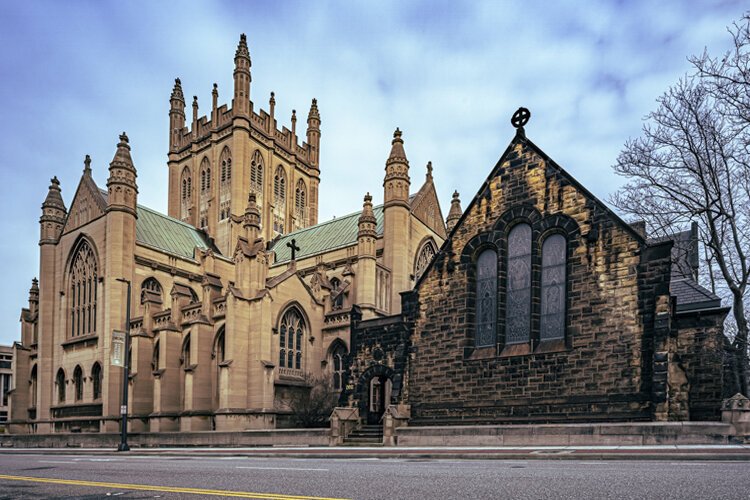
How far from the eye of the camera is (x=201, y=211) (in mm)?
58000

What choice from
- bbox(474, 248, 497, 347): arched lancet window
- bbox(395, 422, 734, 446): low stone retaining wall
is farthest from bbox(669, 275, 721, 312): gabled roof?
bbox(395, 422, 734, 446): low stone retaining wall

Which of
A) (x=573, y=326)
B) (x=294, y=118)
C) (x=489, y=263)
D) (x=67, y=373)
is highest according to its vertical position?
(x=294, y=118)

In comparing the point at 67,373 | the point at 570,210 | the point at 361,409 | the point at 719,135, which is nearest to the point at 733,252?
the point at 719,135

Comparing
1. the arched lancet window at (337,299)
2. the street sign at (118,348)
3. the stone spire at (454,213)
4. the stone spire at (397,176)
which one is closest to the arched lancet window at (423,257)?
the stone spire at (454,213)

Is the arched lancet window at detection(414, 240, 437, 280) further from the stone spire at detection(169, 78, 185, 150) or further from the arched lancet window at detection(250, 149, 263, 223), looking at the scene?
the stone spire at detection(169, 78, 185, 150)

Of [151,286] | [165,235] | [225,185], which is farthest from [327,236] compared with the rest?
[151,286]

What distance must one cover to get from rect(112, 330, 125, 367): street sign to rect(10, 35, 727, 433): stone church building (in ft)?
19.7

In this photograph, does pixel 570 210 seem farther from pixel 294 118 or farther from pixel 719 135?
pixel 294 118

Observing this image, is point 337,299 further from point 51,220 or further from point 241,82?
point 241,82

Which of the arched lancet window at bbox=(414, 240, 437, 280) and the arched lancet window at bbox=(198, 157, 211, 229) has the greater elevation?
the arched lancet window at bbox=(198, 157, 211, 229)

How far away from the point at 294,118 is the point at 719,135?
46.4 metres

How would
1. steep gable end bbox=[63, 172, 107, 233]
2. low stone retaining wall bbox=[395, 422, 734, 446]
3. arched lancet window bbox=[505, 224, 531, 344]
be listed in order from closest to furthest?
low stone retaining wall bbox=[395, 422, 734, 446] < arched lancet window bbox=[505, 224, 531, 344] < steep gable end bbox=[63, 172, 107, 233]

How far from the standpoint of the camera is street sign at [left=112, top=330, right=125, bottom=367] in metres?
27.5

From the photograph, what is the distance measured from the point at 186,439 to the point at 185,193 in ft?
125
